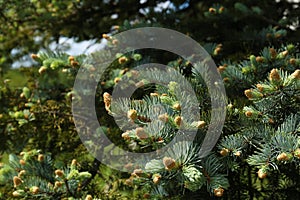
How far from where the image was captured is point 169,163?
2.62 feet

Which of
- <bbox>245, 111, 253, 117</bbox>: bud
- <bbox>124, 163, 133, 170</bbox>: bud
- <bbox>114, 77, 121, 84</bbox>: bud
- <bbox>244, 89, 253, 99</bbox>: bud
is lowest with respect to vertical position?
<bbox>124, 163, 133, 170</bbox>: bud

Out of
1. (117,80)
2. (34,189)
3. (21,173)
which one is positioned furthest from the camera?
(117,80)

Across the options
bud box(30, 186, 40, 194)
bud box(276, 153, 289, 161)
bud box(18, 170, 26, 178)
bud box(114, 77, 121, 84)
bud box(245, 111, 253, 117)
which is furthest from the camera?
bud box(114, 77, 121, 84)

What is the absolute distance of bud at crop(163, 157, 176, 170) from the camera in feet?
2.62

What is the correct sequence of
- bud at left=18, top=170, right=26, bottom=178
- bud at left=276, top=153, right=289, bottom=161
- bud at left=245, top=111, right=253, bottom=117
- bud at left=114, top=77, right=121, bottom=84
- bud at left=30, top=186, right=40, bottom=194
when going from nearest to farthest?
bud at left=276, top=153, right=289, bottom=161 → bud at left=245, top=111, right=253, bottom=117 → bud at left=30, top=186, right=40, bottom=194 → bud at left=18, top=170, right=26, bottom=178 → bud at left=114, top=77, right=121, bottom=84

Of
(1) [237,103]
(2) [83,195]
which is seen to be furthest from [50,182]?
(1) [237,103]

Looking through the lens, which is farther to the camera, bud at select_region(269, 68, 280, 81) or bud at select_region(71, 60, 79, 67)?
bud at select_region(71, 60, 79, 67)

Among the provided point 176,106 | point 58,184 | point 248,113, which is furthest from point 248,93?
point 58,184

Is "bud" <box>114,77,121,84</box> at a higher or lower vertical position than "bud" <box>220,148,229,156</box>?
lower

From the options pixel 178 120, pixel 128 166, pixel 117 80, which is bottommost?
pixel 128 166

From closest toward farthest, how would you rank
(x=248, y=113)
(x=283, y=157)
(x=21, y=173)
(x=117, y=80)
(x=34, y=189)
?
(x=283, y=157), (x=248, y=113), (x=34, y=189), (x=21, y=173), (x=117, y=80)

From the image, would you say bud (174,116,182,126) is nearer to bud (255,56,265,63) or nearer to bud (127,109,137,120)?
bud (127,109,137,120)

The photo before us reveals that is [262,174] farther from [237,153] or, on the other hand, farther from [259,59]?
[259,59]

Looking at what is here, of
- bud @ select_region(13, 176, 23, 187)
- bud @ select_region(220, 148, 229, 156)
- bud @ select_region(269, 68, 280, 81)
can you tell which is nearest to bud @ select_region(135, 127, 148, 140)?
bud @ select_region(220, 148, 229, 156)
